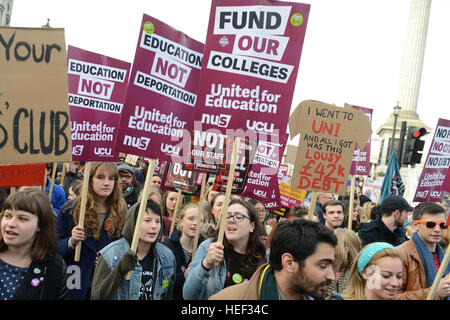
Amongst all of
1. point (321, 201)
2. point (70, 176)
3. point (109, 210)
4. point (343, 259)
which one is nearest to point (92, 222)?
point (109, 210)

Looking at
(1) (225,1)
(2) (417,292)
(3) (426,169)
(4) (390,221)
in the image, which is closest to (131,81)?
(1) (225,1)

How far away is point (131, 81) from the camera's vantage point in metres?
4.34

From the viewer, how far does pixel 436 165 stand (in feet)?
25.1

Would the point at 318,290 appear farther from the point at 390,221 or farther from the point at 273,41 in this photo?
the point at 390,221

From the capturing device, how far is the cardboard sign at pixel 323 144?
5297mm

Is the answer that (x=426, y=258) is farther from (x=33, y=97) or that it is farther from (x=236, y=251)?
(x=33, y=97)

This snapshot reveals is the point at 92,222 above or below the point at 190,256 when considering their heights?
above

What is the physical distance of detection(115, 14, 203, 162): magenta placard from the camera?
4.36 m

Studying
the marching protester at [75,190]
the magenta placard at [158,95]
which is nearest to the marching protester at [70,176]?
the marching protester at [75,190]

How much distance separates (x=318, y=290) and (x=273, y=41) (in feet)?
8.31

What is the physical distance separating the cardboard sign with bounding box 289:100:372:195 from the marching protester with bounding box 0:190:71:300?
8.45ft

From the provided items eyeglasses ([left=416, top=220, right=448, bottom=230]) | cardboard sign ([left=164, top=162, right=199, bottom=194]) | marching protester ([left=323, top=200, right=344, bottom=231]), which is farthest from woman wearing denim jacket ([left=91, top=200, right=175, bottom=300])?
marching protester ([left=323, top=200, right=344, bottom=231])

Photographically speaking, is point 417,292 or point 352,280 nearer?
point 352,280

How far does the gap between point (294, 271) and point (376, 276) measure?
0.84 meters
